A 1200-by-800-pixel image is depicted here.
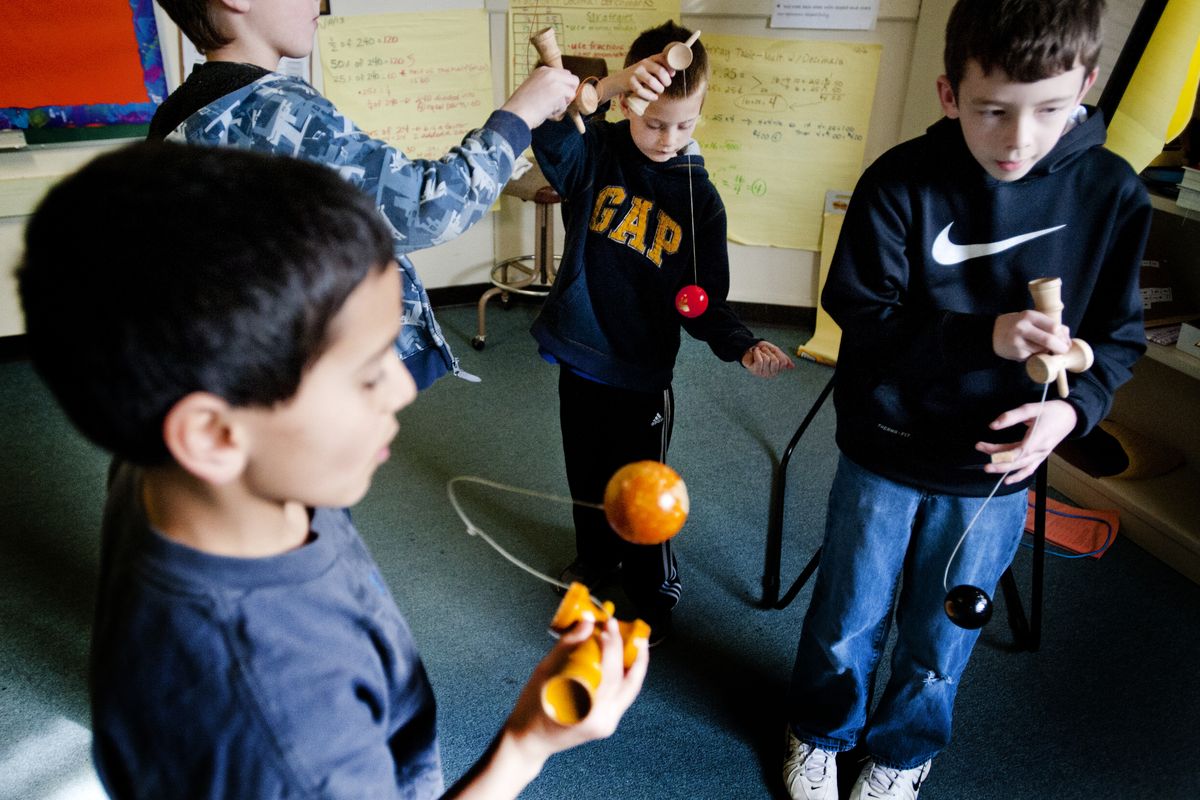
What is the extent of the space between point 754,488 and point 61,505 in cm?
205

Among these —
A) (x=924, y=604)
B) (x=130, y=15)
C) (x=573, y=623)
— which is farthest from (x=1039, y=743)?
(x=130, y=15)

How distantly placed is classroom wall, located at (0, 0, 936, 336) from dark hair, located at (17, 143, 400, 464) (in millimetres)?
2507

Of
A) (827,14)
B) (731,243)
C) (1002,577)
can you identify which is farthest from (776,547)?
(827,14)

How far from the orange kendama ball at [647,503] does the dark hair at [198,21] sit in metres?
0.83

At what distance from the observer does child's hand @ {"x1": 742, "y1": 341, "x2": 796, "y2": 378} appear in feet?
4.94

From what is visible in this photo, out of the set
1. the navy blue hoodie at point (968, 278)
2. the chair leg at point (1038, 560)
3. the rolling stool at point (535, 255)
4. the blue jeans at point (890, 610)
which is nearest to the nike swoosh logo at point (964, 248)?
the navy blue hoodie at point (968, 278)

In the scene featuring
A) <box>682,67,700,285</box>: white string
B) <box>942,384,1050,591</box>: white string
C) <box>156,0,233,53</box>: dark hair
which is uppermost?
<box>156,0,233,53</box>: dark hair

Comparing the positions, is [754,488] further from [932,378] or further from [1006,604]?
[932,378]

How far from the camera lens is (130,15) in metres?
2.93

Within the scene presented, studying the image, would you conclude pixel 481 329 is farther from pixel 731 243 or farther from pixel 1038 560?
pixel 1038 560

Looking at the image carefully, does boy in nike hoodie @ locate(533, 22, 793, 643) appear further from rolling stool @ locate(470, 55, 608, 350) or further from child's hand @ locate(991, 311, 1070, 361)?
rolling stool @ locate(470, 55, 608, 350)

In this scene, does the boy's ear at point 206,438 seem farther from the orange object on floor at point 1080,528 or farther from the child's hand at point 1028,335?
the orange object on floor at point 1080,528

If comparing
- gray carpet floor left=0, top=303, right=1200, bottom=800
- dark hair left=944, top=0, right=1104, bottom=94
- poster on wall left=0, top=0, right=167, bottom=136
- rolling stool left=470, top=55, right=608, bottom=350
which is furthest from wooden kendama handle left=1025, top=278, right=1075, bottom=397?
poster on wall left=0, top=0, right=167, bottom=136

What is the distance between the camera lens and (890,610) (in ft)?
4.86
